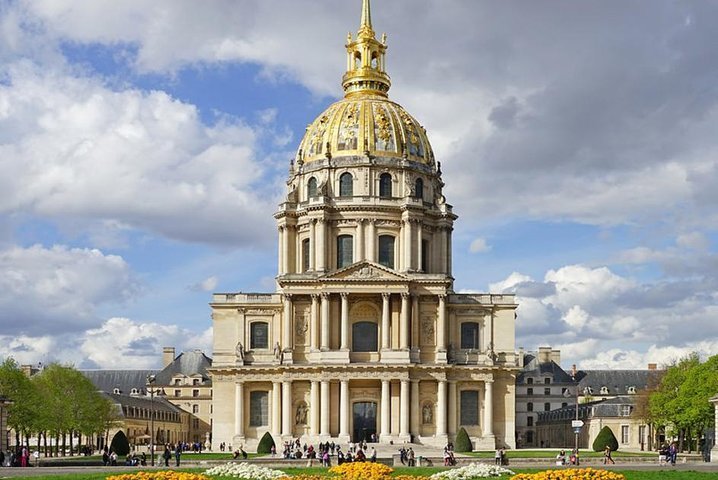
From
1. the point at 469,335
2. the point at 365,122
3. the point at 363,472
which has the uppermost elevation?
the point at 365,122

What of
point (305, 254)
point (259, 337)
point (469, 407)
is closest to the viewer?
point (469, 407)

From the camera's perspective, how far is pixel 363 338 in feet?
331

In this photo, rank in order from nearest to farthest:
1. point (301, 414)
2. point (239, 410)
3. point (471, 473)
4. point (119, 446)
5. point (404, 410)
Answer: point (471, 473)
point (119, 446)
point (404, 410)
point (301, 414)
point (239, 410)

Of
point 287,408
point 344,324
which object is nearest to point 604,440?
point 344,324

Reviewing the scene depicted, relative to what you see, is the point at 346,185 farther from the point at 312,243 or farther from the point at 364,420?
the point at 364,420

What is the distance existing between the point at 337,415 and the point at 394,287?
40.1 ft

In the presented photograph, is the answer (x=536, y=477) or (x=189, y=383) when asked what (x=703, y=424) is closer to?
(x=536, y=477)

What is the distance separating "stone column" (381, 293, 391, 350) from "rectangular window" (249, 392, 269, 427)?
1186cm

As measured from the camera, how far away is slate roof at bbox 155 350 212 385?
6112 inches

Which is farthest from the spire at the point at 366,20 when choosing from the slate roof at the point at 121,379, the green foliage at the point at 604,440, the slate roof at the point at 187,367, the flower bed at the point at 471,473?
the flower bed at the point at 471,473

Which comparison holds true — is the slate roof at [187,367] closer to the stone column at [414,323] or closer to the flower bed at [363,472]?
the stone column at [414,323]

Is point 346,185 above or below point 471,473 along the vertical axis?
above

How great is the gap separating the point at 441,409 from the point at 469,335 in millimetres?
8066

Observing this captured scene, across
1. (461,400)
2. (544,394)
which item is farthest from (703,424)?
(544,394)
